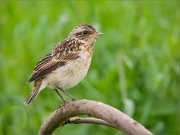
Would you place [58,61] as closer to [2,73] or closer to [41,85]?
[41,85]

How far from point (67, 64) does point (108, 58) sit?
283 cm

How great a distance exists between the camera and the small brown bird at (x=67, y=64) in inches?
258

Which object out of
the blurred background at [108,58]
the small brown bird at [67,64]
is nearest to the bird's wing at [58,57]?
the small brown bird at [67,64]

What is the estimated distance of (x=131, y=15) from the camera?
1049 cm

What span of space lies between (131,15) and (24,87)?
1.89 metres

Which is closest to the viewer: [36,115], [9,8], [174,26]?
[36,115]

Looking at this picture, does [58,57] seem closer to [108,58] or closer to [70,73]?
[70,73]

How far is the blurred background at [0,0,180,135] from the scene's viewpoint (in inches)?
347

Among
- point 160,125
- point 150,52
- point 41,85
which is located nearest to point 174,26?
point 150,52

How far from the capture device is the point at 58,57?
685cm

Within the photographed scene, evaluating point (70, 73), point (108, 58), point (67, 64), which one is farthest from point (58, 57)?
point (108, 58)

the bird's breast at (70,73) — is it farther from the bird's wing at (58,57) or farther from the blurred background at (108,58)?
the blurred background at (108,58)

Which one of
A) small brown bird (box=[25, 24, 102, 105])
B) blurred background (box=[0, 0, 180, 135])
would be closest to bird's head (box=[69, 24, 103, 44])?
small brown bird (box=[25, 24, 102, 105])

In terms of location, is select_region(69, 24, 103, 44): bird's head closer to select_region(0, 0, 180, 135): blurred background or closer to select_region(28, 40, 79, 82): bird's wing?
select_region(28, 40, 79, 82): bird's wing
